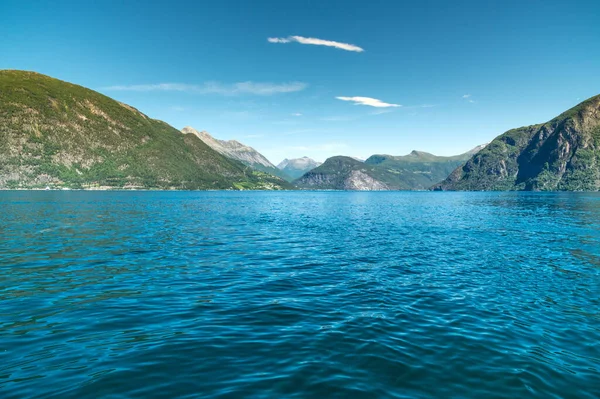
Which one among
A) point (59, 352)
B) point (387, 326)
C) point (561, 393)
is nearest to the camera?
point (561, 393)

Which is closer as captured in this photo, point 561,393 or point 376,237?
point 561,393

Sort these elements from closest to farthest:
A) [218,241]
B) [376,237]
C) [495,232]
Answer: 1. [218,241]
2. [376,237]
3. [495,232]

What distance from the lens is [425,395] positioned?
10.7 m

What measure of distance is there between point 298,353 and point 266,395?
325cm

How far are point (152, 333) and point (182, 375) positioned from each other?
4.75 m

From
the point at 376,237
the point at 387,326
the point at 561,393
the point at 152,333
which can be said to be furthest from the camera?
the point at 376,237

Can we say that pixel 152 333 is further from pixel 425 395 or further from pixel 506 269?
pixel 506 269

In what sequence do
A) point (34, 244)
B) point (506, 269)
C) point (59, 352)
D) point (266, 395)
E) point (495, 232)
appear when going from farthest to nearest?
point (495, 232) → point (34, 244) → point (506, 269) → point (59, 352) → point (266, 395)

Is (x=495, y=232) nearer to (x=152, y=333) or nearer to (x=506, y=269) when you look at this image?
(x=506, y=269)

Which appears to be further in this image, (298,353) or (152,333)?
(152,333)

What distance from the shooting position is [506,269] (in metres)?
30.4

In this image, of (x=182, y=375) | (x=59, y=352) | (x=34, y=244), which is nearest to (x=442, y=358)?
(x=182, y=375)

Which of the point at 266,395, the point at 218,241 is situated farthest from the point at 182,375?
the point at 218,241

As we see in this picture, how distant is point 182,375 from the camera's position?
11.7 meters
